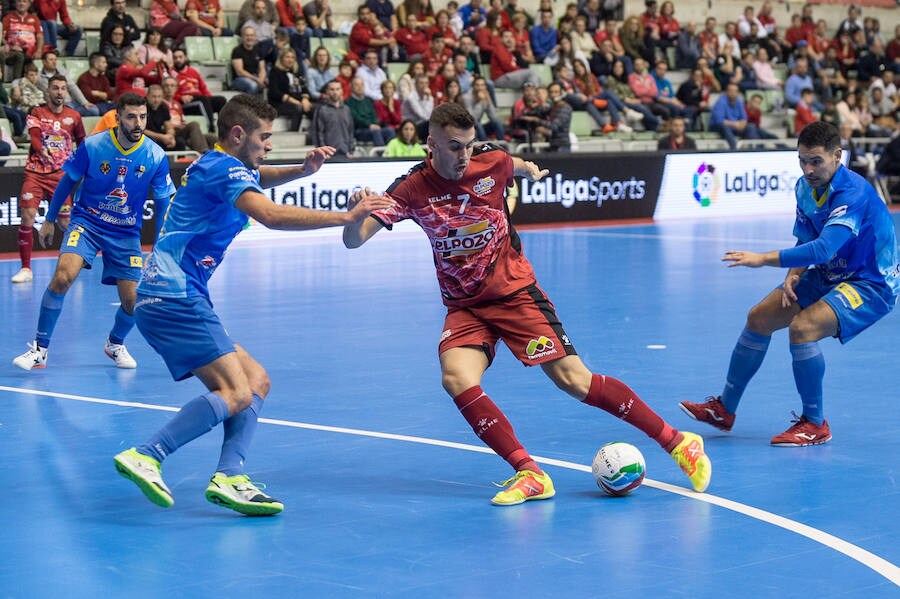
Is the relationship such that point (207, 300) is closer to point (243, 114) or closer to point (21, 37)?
point (243, 114)

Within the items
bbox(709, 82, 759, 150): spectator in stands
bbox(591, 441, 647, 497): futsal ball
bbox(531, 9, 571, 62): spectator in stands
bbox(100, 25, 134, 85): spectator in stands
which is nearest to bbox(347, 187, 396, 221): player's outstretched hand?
bbox(591, 441, 647, 497): futsal ball

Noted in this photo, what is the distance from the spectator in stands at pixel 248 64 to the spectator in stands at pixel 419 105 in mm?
2283

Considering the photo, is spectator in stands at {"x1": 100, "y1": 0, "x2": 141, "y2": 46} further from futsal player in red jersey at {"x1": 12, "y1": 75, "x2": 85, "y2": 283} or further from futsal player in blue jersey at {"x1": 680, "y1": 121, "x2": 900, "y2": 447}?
futsal player in blue jersey at {"x1": 680, "y1": 121, "x2": 900, "y2": 447}

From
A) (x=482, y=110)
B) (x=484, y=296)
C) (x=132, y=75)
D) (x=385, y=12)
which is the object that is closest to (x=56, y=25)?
(x=132, y=75)

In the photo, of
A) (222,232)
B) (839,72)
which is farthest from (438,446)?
(839,72)

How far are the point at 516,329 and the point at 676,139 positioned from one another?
17.1m

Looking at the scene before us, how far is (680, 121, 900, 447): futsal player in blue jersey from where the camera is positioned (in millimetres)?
6371

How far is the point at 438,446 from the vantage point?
21.1 feet

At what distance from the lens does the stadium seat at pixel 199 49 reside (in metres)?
19.8

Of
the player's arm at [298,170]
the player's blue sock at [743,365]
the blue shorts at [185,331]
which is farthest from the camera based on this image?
the player's blue sock at [743,365]

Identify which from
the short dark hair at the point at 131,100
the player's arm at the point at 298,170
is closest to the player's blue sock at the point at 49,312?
the short dark hair at the point at 131,100

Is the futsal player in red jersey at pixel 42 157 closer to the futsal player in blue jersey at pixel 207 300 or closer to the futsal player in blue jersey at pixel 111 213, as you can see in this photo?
the futsal player in blue jersey at pixel 111 213

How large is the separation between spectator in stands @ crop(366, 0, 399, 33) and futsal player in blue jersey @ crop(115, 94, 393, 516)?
1714 centimetres

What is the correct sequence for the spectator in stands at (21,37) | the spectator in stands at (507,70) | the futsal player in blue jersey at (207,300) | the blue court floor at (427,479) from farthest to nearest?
1. the spectator in stands at (507,70)
2. the spectator in stands at (21,37)
3. the futsal player in blue jersey at (207,300)
4. the blue court floor at (427,479)
